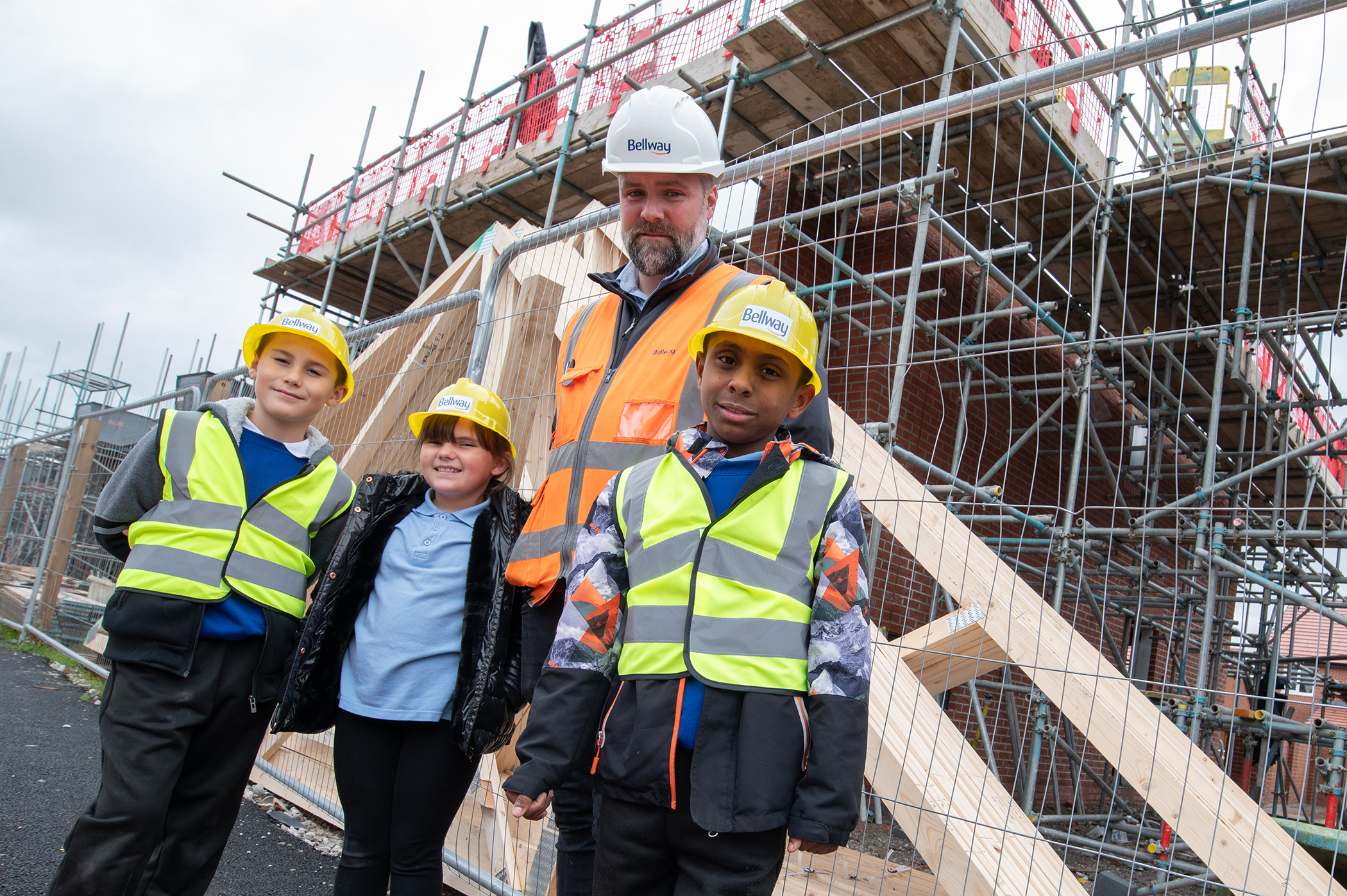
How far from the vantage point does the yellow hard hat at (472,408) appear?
2.49 metres

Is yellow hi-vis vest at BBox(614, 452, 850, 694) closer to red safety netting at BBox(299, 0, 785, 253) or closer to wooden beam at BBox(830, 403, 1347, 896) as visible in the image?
wooden beam at BBox(830, 403, 1347, 896)

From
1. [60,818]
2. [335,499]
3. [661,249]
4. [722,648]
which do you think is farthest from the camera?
[60,818]

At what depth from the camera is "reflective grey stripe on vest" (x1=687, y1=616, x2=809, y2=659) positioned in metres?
1.54

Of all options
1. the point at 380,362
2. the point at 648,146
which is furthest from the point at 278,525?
the point at 380,362

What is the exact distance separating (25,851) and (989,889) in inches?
136

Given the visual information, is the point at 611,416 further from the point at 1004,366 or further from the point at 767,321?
the point at 1004,366

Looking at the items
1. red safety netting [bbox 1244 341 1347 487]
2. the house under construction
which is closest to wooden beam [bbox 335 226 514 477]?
the house under construction

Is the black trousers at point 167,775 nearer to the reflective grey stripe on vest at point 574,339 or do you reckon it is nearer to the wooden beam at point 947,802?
the reflective grey stripe on vest at point 574,339

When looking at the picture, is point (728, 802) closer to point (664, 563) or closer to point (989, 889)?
point (664, 563)

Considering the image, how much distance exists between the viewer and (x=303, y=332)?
2533mm

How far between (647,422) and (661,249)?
443 millimetres

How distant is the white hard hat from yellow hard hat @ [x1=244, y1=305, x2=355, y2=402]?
41.3 inches

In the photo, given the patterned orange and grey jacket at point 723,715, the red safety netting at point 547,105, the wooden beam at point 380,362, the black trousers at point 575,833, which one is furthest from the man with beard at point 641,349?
the red safety netting at point 547,105

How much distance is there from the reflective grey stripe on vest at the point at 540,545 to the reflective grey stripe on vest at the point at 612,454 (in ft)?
0.52
